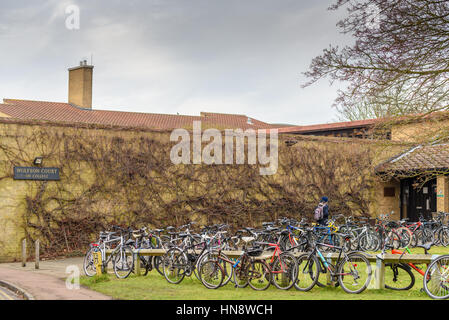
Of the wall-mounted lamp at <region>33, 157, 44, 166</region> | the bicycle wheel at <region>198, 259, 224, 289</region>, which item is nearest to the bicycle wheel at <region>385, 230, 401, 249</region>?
the bicycle wheel at <region>198, 259, 224, 289</region>

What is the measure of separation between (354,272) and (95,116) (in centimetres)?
3041

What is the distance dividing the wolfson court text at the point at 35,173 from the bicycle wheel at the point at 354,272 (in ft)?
32.6

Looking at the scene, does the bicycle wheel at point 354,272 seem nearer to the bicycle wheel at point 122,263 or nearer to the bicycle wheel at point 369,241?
the bicycle wheel at point 122,263

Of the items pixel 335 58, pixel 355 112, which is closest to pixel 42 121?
pixel 335 58

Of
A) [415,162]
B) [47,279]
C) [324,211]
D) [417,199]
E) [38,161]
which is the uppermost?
[415,162]

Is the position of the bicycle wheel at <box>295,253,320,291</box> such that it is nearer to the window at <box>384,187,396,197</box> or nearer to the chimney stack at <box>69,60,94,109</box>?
the window at <box>384,187,396,197</box>

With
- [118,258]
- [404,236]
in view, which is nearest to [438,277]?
[118,258]

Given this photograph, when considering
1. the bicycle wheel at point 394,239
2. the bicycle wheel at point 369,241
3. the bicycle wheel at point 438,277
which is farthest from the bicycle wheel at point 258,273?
the bicycle wheel at point 394,239

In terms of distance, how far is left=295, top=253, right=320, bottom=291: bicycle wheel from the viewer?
30.6 feet

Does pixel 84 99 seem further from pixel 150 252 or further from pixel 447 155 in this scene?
pixel 150 252

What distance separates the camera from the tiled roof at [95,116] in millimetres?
34500

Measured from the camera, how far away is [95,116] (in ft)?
123

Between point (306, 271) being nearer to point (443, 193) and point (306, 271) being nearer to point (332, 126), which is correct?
point (443, 193)

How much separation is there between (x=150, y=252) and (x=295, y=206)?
9.63 m
